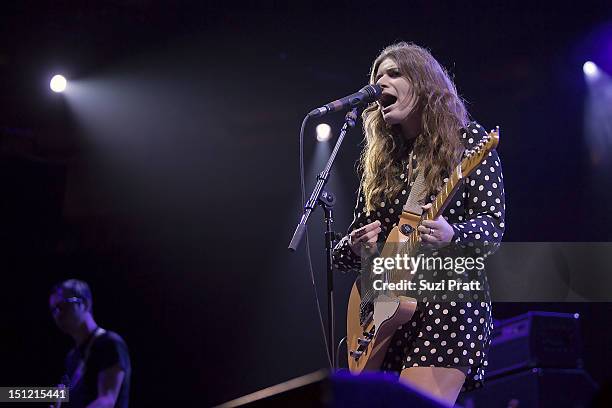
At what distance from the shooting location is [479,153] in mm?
2488

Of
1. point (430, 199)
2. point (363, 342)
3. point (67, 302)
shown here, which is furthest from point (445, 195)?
point (67, 302)

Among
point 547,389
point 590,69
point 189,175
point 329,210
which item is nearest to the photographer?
point 329,210

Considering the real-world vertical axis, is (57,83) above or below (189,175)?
above

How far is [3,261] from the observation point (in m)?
7.26

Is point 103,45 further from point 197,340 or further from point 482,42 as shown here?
point 482,42

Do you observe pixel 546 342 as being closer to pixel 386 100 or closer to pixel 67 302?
pixel 386 100

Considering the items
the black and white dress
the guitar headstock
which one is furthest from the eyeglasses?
the guitar headstock

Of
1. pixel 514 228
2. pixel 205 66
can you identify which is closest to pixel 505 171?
pixel 514 228

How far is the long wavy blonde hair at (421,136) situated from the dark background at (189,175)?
11.9 ft

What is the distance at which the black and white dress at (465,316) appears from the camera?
2.49m

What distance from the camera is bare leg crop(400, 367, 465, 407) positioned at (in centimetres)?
245

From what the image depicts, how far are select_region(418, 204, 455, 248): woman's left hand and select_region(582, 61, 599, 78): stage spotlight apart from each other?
4611mm

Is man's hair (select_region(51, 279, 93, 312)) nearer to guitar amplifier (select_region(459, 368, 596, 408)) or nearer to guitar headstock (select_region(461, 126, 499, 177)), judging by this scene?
guitar amplifier (select_region(459, 368, 596, 408))

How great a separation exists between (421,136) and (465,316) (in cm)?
76
